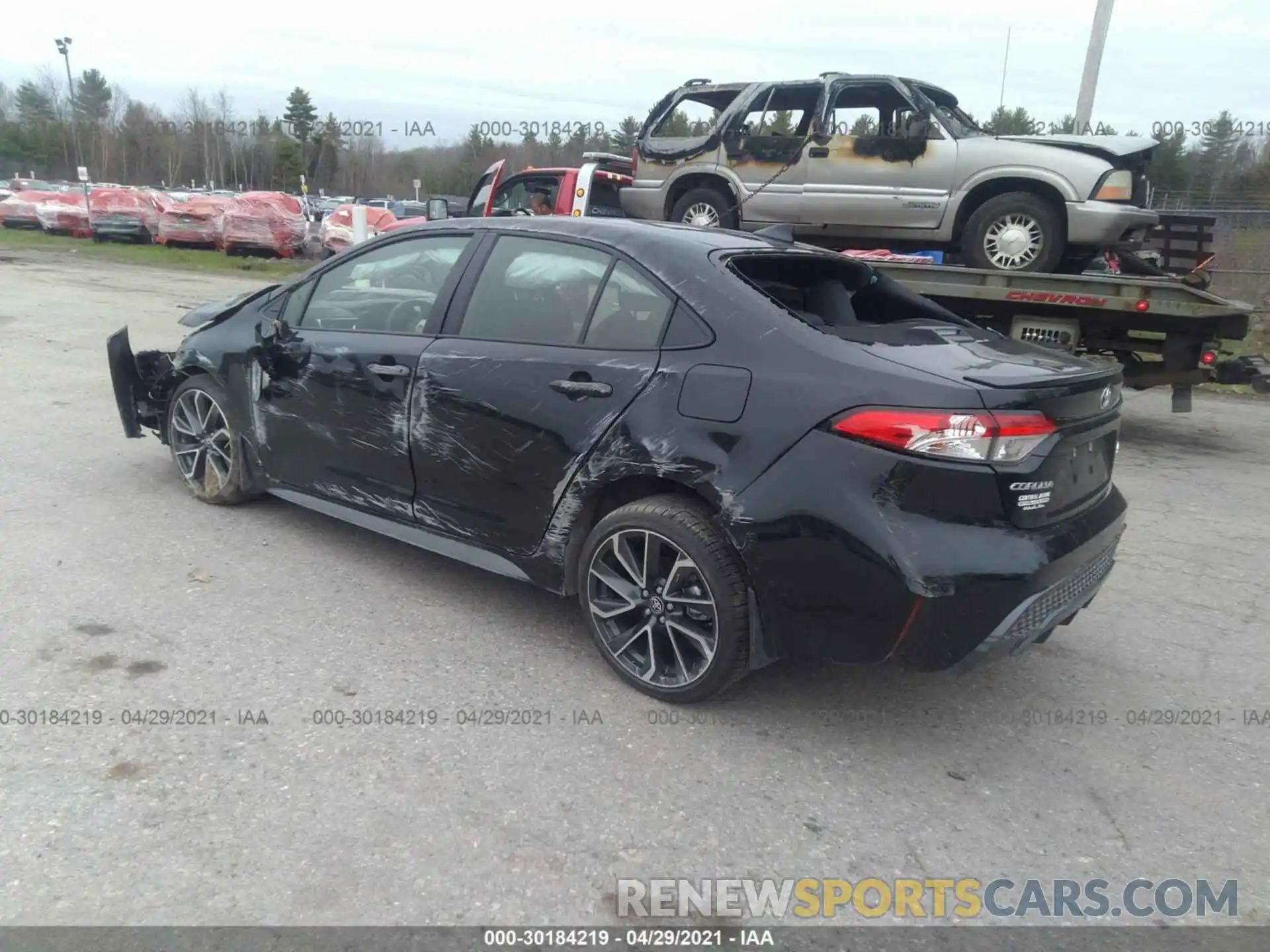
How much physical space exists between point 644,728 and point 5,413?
619 cm

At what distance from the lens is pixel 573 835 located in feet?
8.83

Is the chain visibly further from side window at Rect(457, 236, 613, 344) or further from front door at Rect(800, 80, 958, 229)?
side window at Rect(457, 236, 613, 344)

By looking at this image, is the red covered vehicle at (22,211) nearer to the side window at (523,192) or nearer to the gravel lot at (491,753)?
the side window at (523,192)

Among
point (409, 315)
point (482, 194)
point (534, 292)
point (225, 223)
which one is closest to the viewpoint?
point (534, 292)

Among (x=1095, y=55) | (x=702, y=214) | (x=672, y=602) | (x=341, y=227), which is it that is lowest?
(x=341, y=227)

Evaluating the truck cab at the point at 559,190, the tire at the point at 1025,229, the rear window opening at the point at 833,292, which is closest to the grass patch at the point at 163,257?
the truck cab at the point at 559,190

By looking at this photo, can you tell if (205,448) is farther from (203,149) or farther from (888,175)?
(203,149)

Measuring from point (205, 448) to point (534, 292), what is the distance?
237cm

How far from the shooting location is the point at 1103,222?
781 centimetres

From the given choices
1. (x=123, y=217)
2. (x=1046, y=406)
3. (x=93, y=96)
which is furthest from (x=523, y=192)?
(x=93, y=96)

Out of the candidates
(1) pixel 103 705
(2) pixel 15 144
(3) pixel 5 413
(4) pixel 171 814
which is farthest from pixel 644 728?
(2) pixel 15 144

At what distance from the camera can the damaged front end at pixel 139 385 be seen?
5.45 m

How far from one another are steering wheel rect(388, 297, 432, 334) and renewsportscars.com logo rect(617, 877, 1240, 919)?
248 centimetres

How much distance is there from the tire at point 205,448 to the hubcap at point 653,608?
240cm
